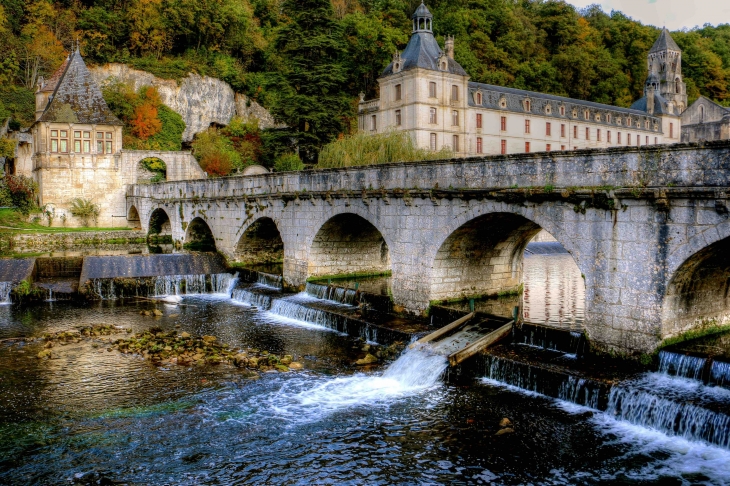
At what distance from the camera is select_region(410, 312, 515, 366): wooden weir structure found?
1545 cm

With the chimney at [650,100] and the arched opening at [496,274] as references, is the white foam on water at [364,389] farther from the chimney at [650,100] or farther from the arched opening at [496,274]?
the chimney at [650,100]

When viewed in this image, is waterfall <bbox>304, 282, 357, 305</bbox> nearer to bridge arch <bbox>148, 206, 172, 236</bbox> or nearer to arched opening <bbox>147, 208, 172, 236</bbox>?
bridge arch <bbox>148, 206, 172, 236</bbox>

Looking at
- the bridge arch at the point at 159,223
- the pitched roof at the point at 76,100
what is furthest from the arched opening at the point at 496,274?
the pitched roof at the point at 76,100

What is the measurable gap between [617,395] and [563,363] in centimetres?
191

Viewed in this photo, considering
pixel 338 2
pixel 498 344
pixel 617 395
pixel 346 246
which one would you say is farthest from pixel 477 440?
pixel 338 2

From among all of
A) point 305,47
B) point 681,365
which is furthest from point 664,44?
point 681,365

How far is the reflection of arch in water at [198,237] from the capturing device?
37000 millimetres

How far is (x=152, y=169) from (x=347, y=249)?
28.2 m

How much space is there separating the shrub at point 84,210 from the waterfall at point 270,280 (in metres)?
23.8

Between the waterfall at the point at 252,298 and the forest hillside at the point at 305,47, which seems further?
the forest hillside at the point at 305,47

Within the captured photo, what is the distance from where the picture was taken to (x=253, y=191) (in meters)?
29.6

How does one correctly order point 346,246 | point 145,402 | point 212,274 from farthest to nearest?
point 212,274, point 346,246, point 145,402

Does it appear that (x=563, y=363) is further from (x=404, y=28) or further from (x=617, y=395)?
(x=404, y=28)

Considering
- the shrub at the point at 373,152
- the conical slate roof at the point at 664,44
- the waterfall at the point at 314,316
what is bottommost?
the waterfall at the point at 314,316
